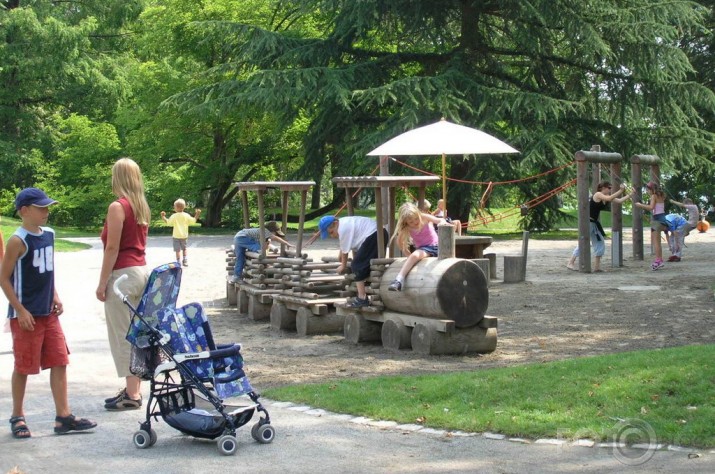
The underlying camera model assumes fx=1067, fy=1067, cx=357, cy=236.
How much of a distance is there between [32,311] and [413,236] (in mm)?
5842

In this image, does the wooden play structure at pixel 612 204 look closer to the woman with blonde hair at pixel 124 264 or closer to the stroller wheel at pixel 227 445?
the woman with blonde hair at pixel 124 264

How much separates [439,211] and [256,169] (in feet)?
85.3

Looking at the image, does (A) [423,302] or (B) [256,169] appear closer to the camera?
(A) [423,302]

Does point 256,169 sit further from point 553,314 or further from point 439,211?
point 553,314

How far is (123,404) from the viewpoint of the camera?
8.85m

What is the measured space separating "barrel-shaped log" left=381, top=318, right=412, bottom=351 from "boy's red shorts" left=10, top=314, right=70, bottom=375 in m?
5.05

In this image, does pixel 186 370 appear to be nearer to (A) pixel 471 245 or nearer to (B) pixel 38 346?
(B) pixel 38 346

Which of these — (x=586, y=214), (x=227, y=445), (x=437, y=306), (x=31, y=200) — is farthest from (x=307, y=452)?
(x=586, y=214)

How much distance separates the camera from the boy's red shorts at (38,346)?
787 centimetres

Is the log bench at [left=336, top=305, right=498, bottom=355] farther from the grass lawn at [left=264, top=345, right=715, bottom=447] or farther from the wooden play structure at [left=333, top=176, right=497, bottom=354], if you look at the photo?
the grass lawn at [left=264, top=345, right=715, bottom=447]

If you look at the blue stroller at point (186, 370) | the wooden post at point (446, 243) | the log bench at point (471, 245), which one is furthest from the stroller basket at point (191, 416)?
the log bench at point (471, 245)

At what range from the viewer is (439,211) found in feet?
68.9

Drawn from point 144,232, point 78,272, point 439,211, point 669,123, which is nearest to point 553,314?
point 439,211

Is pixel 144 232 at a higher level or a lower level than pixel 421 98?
lower
